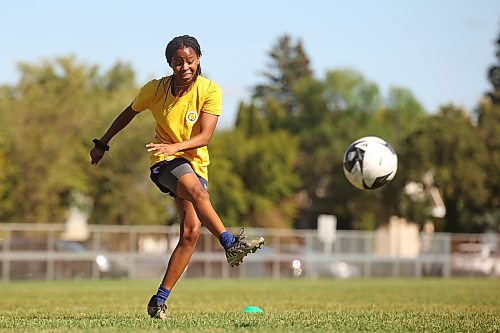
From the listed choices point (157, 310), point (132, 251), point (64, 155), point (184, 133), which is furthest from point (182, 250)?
point (64, 155)

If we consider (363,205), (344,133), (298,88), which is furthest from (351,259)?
(298,88)

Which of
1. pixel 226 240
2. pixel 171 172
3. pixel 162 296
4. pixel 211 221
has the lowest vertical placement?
pixel 162 296

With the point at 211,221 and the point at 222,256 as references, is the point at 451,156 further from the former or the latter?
the point at 211,221

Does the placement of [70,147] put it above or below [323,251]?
above

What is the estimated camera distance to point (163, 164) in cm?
915

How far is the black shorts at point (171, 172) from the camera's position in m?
9.05

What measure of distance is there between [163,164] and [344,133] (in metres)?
75.3

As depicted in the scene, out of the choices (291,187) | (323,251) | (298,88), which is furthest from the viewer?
(298,88)

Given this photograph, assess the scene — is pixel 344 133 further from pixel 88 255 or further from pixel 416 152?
pixel 88 255

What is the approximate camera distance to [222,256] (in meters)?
37.7

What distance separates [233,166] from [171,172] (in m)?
56.8

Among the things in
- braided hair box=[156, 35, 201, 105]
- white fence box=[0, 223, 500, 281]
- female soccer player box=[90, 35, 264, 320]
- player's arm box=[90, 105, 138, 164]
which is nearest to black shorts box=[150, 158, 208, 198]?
female soccer player box=[90, 35, 264, 320]

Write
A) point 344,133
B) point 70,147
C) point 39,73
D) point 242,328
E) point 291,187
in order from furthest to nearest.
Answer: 1. point 344,133
2. point 291,187
3. point 39,73
4. point 70,147
5. point 242,328

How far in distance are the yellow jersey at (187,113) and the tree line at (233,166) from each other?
38.8m
